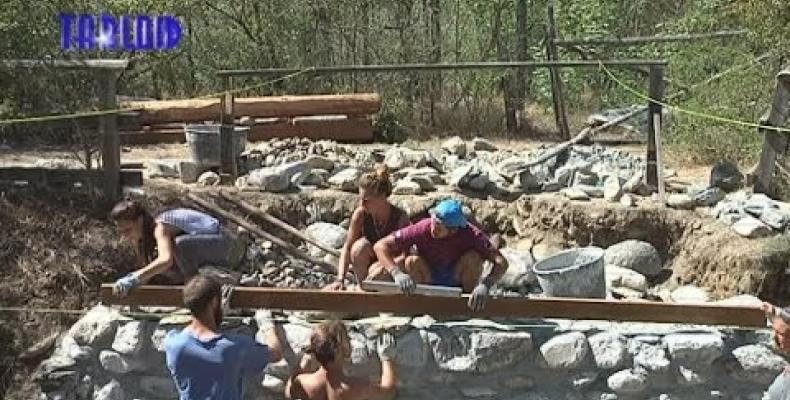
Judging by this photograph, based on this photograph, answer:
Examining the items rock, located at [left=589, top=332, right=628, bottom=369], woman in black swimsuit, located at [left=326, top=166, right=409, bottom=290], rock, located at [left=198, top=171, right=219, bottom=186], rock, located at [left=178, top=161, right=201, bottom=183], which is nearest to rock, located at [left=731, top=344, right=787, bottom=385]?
rock, located at [left=589, top=332, right=628, bottom=369]

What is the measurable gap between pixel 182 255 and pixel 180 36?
10.2m

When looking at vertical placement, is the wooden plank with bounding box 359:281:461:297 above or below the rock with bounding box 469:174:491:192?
above

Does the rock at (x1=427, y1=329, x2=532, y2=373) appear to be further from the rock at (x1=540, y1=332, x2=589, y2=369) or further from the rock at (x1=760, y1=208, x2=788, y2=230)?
the rock at (x1=760, y1=208, x2=788, y2=230)

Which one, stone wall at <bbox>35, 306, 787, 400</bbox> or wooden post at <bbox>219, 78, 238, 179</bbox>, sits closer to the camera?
stone wall at <bbox>35, 306, 787, 400</bbox>

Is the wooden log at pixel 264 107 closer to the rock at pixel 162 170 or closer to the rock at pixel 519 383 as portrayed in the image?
the rock at pixel 162 170

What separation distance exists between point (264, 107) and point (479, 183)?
3439 mm

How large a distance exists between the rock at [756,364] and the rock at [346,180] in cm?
568

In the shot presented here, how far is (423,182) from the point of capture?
1020 cm

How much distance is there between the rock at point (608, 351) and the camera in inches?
193

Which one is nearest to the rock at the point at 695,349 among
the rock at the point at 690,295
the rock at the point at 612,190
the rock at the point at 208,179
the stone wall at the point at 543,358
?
the stone wall at the point at 543,358

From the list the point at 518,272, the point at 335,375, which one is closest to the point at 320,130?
the point at 518,272

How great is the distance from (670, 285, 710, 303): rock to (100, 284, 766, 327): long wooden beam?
365cm

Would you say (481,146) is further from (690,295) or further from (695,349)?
(695,349)

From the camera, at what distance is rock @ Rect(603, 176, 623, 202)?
9863 mm
